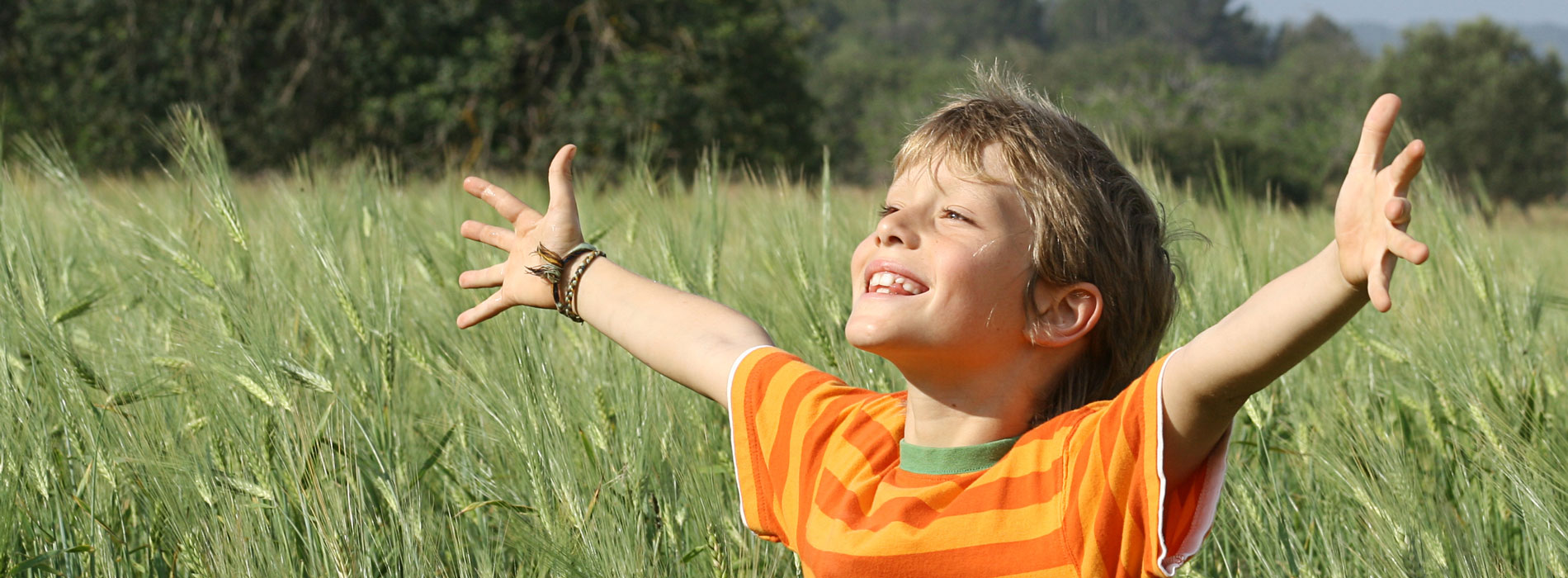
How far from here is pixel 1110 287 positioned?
4.00ft

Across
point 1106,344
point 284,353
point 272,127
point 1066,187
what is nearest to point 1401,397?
point 1106,344

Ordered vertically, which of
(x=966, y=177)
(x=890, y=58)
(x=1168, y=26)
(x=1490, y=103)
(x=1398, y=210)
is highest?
(x=1168, y=26)

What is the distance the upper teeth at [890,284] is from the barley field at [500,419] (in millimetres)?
448

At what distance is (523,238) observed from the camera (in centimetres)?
154

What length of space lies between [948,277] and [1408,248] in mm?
448

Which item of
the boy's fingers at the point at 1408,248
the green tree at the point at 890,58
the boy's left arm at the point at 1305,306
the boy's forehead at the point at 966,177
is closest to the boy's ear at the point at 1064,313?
the boy's forehead at the point at 966,177

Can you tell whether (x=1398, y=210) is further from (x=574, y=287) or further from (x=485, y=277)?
(x=485, y=277)

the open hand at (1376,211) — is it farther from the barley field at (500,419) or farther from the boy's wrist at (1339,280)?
the barley field at (500,419)

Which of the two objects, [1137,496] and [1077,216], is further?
[1077,216]

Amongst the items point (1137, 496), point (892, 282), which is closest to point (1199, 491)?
point (1137, 496)

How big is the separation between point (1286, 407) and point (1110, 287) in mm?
969

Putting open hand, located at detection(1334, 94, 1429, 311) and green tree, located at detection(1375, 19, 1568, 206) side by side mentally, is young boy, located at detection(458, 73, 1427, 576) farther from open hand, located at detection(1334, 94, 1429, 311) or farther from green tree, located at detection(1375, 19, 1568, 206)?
green tree, located at detection(1375, 19, 1568, 206)

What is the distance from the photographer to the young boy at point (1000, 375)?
3.23ft

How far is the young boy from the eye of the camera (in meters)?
→ 0.99
